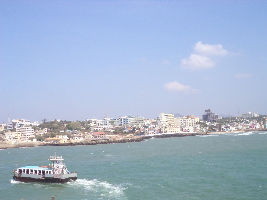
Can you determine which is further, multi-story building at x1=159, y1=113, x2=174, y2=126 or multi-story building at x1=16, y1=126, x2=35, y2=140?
multi-story building at x1=159, y1=113, x2=174, y2=126

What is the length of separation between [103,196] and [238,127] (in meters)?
151

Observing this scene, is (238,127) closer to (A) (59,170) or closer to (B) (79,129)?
(B) (79,129)

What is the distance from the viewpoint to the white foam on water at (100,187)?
28125 mm

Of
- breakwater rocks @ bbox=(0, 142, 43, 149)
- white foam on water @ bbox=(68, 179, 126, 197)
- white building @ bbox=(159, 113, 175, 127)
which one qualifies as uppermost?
white building @ bbox=(159, 113, 175, 127)

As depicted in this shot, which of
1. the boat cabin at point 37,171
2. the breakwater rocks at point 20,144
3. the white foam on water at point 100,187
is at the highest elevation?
the boat cabin at point 37,171

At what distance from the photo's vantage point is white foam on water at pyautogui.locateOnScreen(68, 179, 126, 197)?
28.1 m

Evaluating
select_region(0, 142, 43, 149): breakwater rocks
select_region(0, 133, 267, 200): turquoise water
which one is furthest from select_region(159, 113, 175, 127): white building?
select_region(0, 133, 267, 200): turquoise water

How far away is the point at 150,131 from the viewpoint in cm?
13825

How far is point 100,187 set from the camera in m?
30.4

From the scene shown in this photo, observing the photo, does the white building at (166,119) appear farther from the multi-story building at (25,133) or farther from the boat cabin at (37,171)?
the boat cabin at (37,171)

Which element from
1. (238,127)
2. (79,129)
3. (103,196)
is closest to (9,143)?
(79,129)

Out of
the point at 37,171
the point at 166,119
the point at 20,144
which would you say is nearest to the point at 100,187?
the point at 37,171

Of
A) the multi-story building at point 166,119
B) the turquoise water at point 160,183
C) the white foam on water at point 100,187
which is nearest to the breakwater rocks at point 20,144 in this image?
the turquoise water at point 160,183

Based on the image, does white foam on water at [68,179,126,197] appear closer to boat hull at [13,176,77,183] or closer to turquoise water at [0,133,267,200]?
turquoise water at [0,133,267,200]
